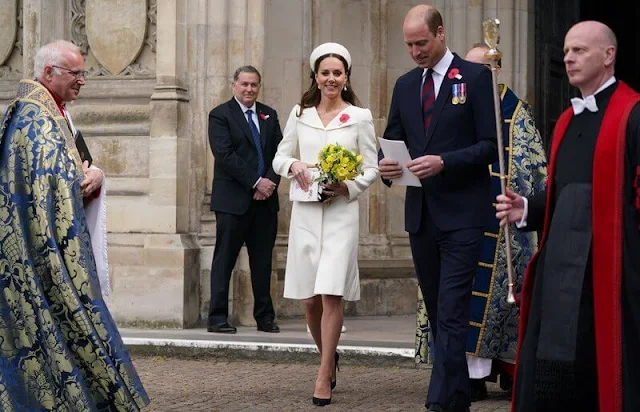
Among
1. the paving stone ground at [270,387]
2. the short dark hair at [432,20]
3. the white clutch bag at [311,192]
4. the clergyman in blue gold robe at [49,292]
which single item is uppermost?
the short dark hair at [432,20]

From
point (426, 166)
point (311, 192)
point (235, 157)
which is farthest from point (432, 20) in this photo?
point (235, 157)

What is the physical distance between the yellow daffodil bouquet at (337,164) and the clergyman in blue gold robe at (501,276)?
2.89 ft

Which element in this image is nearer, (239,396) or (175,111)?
(239,396)

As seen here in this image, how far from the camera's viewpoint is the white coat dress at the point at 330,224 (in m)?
9.10

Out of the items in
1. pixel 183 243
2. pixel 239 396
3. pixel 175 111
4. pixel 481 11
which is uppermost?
pixel 481 11

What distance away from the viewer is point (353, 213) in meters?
9.21

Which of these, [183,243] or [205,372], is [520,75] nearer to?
[183,243]

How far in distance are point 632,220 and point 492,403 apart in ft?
10.6

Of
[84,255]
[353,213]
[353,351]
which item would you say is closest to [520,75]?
[353,351]

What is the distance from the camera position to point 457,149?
7.92m

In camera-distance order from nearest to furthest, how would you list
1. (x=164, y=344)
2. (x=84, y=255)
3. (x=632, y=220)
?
(x=632, y=220) → (x=84, y=255) → (x=164, y=344)

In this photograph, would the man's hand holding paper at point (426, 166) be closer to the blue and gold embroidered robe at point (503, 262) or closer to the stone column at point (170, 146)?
the blue and gold embroidered robe at point (503, 262)

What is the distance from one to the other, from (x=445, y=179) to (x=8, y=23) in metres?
7.06

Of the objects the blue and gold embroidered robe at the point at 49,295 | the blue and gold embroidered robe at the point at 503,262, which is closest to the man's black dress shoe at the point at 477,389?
the blue and gold embroidered robe at the point at 503,262
